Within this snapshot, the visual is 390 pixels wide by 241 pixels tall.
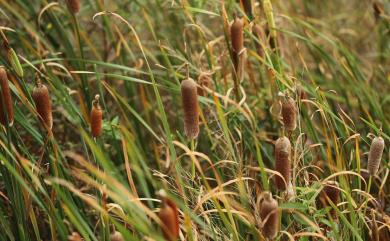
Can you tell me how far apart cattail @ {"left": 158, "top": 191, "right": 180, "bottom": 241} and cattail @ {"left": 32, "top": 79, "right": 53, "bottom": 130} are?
40cm

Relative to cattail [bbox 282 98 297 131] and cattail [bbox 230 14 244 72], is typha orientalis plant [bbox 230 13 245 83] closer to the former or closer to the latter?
cattail [bbox 230 14 244 72]

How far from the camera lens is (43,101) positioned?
4.05ft

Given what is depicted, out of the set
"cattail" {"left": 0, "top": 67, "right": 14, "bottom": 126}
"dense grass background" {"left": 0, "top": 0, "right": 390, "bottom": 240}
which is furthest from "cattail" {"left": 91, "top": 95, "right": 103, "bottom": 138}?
"cattail" {"left": 0, "top": 67, "right": 14, "bottom": 126}

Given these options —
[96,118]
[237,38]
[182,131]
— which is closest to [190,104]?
[96,118]

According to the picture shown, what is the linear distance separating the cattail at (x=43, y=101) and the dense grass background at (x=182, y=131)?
6cm

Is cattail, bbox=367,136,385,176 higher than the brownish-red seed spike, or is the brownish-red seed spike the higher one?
the brownish-red seed spike

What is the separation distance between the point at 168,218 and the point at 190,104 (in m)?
0.35

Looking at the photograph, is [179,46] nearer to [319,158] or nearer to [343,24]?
[319,158]

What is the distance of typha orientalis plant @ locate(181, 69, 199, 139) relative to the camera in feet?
4.00

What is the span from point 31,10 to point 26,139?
16.4 inches

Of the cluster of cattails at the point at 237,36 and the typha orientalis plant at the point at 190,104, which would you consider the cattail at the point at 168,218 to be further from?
the cluster of cattails at the point at 237,36

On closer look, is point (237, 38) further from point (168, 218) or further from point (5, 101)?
point (168, 218)

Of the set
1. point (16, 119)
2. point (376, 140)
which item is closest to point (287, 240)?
point (376, 140)

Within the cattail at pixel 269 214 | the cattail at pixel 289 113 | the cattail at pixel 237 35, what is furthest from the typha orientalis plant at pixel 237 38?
the cattail at pixel 269 214
